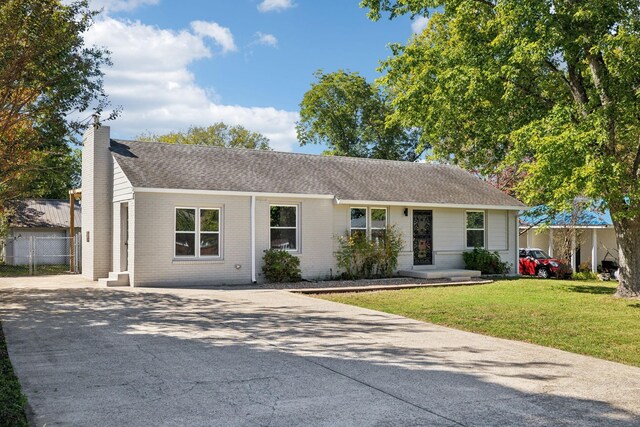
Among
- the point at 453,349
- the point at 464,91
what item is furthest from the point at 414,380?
the point at 464,91

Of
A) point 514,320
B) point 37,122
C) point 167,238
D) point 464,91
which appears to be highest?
point 464,91

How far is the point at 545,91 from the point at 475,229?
763cm

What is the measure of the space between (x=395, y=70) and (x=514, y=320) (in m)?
9.00

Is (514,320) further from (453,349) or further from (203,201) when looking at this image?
(203,201)

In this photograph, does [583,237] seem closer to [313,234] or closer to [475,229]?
[475,229]

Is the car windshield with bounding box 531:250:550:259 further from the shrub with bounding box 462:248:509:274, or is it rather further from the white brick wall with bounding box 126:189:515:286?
the white brick wall with bounding box 126:189:515:286

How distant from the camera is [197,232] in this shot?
60.3 feet

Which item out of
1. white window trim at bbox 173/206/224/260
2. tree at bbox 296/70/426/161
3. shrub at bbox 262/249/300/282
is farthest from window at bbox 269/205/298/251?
tree at bbox 296/70/426/161

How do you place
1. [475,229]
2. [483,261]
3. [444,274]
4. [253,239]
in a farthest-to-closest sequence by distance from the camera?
[475,229] → [483,261] → [444,274] → [253,239]

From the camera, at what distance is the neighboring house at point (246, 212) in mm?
17891

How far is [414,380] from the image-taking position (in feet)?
22.5

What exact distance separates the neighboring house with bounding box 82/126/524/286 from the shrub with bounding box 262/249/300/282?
308 millimetres

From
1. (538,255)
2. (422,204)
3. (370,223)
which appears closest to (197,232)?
(370,223)

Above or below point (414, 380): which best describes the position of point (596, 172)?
above
